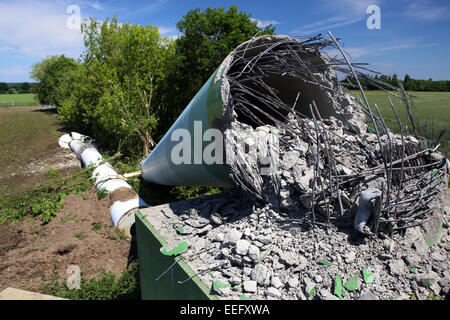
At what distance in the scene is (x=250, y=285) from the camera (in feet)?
6.65

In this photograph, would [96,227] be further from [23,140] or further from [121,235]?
[23,140]

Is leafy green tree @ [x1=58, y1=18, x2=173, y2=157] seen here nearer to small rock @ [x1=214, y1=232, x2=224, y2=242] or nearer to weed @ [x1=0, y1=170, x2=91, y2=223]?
weed @ [x1=0, y1=170, x2=91, y2=223]

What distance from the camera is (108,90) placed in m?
10.4

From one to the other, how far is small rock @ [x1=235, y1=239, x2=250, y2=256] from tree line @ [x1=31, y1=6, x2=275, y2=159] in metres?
7.36

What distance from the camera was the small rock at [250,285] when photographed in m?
2.01

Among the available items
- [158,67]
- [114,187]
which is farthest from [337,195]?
[158,67]

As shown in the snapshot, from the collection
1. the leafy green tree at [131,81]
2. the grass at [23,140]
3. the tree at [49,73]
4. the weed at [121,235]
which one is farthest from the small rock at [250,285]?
the tree at [49,73]

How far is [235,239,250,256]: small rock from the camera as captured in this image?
225cm

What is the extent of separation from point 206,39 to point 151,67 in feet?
8.24

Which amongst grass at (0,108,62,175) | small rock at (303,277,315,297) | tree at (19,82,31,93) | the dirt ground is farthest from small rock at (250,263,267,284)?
tree at (19,82,31,93)

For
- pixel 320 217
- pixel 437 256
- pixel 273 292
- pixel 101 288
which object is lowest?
pixel 101 288

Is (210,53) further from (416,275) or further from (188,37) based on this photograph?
(416,275)

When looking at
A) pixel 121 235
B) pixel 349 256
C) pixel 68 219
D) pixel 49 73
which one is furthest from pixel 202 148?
pixel 49 73

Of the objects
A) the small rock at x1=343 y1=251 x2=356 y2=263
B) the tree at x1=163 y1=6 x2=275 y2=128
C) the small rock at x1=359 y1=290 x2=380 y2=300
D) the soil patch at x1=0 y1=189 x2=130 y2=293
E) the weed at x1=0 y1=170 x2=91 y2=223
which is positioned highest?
the tree at x1=163 y1=6 x2=275 y2=128
